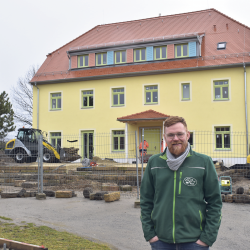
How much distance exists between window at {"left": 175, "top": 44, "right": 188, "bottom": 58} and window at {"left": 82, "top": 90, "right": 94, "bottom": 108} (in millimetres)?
7152

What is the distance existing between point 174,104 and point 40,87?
36.8ft

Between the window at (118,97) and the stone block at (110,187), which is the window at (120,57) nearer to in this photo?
the window at (118,97)

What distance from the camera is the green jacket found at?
2.66 m

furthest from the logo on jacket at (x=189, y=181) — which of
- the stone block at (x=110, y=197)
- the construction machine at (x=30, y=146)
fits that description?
the construction machine at (x=30, y=146)

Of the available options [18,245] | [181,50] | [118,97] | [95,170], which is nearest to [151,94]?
[118,97]

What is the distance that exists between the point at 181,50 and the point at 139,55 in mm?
3178

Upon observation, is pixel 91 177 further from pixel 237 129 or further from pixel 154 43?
pixel 154 43

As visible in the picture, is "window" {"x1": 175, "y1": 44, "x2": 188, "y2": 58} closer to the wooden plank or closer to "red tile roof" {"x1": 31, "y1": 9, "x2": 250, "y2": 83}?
"red tile roof" {"x1": 31, "y1": 9, "x2": 250, "y2": 83}

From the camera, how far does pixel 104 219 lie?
755cm

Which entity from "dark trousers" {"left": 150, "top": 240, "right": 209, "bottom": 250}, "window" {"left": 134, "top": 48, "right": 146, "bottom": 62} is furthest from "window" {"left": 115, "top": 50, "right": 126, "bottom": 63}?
"dark trousers" {"left": 150, "top": 240, "right": 209, "bottom": 250}

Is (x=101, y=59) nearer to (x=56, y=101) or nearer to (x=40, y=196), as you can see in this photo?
(x=56, y=101)

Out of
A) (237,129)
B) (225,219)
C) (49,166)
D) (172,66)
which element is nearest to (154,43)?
(172,66)

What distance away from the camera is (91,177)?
532 inches

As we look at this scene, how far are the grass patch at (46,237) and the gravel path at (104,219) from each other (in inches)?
14.1
